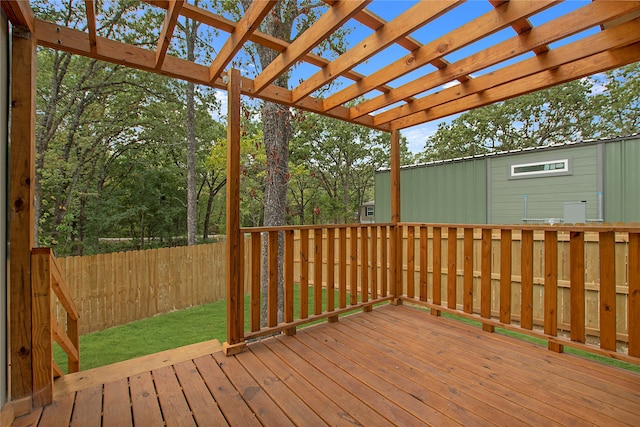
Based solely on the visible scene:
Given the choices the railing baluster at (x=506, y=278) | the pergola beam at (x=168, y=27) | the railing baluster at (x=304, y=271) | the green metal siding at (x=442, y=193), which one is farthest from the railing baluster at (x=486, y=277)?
the green metal siding at (x=442, y=193)

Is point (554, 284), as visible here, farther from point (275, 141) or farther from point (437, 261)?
point (275, 141)

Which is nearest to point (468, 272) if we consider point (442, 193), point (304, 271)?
point (304, 271)

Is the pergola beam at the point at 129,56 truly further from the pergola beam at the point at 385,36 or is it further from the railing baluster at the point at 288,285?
the railing baluster at the point at 288,285

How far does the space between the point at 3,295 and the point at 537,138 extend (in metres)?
17.4

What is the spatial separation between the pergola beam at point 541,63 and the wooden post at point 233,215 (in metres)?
1.81

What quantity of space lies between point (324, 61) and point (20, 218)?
2206 millimetres

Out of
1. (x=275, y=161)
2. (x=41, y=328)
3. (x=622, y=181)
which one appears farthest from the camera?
(x=622, y=181)

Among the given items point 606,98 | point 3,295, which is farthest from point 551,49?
point 606,98

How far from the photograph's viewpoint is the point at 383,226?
3566 millimetres

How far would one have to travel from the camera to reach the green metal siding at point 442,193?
6.98 meters

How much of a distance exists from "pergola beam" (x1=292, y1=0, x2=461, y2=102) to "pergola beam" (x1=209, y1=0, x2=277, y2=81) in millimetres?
714

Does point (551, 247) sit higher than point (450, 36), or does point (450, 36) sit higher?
point (450, 36)

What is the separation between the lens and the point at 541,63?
2.27 m

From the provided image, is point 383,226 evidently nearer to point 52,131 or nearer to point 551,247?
point 551,247
